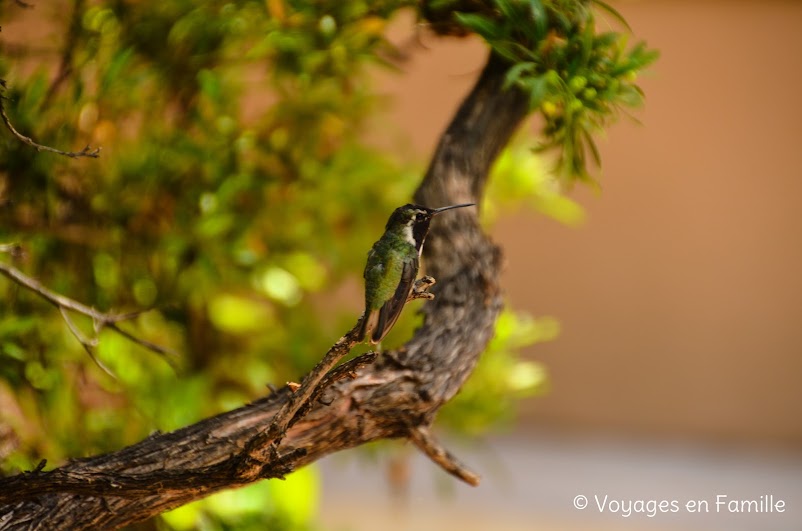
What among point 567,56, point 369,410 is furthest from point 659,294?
point 369,410

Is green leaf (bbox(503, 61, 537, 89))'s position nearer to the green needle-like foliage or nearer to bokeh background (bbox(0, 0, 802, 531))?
the green needle-like foliage

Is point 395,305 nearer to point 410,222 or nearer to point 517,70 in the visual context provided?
point 410,222

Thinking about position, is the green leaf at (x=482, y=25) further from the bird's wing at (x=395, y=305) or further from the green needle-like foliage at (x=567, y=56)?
the bird's wing at (x=395, y=305)

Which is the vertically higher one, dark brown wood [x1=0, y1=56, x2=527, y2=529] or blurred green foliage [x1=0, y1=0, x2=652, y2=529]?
blurred green foliage [x1=0, y1=0, x2=652, y2=529]

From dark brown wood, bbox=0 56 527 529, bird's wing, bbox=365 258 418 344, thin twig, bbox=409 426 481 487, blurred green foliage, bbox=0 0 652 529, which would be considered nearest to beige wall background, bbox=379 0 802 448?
blurred green foliage, bbox=0 0 652 529

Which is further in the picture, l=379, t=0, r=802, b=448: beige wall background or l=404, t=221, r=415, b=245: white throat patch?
l=379, t=0, r=802, b=448: beige wall background

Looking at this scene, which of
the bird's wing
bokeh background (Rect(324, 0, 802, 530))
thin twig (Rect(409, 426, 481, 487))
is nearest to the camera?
the bird's wing

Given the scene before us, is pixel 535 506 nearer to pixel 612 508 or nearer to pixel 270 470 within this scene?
pixel 612 508
